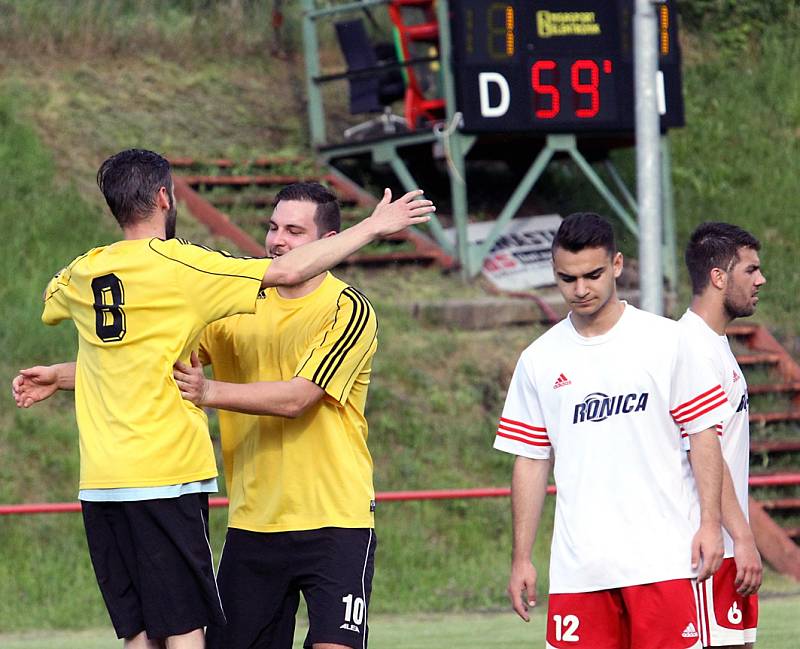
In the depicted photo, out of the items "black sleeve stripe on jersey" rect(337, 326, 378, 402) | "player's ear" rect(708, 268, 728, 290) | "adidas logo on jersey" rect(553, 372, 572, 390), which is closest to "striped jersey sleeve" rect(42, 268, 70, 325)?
"black sleeve stripe on jersey" rect(337, 326, 378, 402)

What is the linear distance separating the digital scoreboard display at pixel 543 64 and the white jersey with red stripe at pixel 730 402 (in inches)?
395

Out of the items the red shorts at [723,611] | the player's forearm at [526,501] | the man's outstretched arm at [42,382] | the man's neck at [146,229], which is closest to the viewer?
the man's neck at [146,229]

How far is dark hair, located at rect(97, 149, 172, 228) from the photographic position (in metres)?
4.84

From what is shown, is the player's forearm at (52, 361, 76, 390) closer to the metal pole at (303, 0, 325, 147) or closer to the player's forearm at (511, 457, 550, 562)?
the player's forearm at (511, 457, 550, 562)

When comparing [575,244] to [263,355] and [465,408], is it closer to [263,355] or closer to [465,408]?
[263,355]

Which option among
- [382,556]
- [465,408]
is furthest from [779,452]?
[382,556]

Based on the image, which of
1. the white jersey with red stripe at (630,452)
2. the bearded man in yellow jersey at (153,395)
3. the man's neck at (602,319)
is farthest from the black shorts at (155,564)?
the man's neck at (602,319)

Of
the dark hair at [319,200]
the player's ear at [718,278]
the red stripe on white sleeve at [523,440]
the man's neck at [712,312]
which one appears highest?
the dark hair at [319,200]

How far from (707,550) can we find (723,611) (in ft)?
2.28

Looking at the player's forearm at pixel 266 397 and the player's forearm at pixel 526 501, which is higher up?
the player's forearm at pixel 266 397

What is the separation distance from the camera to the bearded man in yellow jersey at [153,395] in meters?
4.79

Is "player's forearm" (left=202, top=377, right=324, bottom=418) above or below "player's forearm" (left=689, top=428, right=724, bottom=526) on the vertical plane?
above

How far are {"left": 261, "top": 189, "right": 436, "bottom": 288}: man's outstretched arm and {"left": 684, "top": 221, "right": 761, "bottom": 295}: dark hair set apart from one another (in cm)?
141

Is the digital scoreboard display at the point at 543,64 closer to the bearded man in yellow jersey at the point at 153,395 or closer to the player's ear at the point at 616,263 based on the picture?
the player's ear at the point at 616,263
